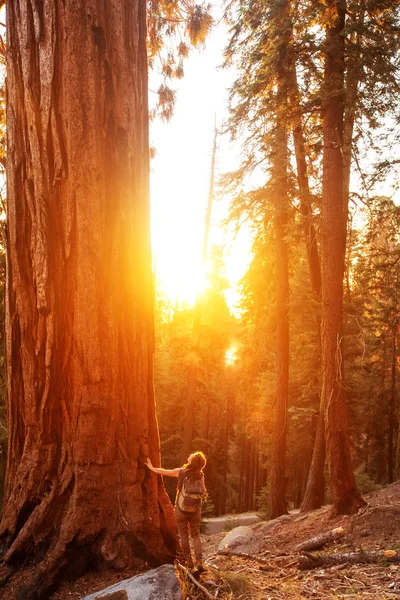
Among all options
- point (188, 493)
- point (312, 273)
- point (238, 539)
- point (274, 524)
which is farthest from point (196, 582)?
point (312, 273)

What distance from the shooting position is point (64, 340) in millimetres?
4402

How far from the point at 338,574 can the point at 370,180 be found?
28.3 feet

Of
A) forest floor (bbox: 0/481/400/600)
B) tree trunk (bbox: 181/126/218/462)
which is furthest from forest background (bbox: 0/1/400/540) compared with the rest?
forest floor (bbox: 0/481/400/600)

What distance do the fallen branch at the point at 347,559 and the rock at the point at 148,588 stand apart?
3027mm

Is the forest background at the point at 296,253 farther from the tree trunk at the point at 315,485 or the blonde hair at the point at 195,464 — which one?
the blonde hair at the point at 195,464

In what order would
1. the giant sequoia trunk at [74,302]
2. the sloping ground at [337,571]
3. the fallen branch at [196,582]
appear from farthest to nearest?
the sloping ground at [337,571] → the giant sequoia trunk at [74,302] → the fallen branch at [196,582]

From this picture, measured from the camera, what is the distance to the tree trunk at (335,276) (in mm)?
10195

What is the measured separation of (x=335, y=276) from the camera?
35.4ft

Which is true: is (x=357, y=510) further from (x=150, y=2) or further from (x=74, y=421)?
(x=150, y=2)

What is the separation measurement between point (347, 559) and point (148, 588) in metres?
3.67

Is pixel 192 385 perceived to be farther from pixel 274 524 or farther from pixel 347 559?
pixel 347 559

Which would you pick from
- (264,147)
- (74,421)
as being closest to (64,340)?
(74,421)

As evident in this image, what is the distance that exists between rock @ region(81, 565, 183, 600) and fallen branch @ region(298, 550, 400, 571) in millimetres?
3027

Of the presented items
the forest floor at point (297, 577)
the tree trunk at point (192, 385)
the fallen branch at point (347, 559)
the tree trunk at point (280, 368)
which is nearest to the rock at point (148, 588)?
the forest floor at point (297, 577)
